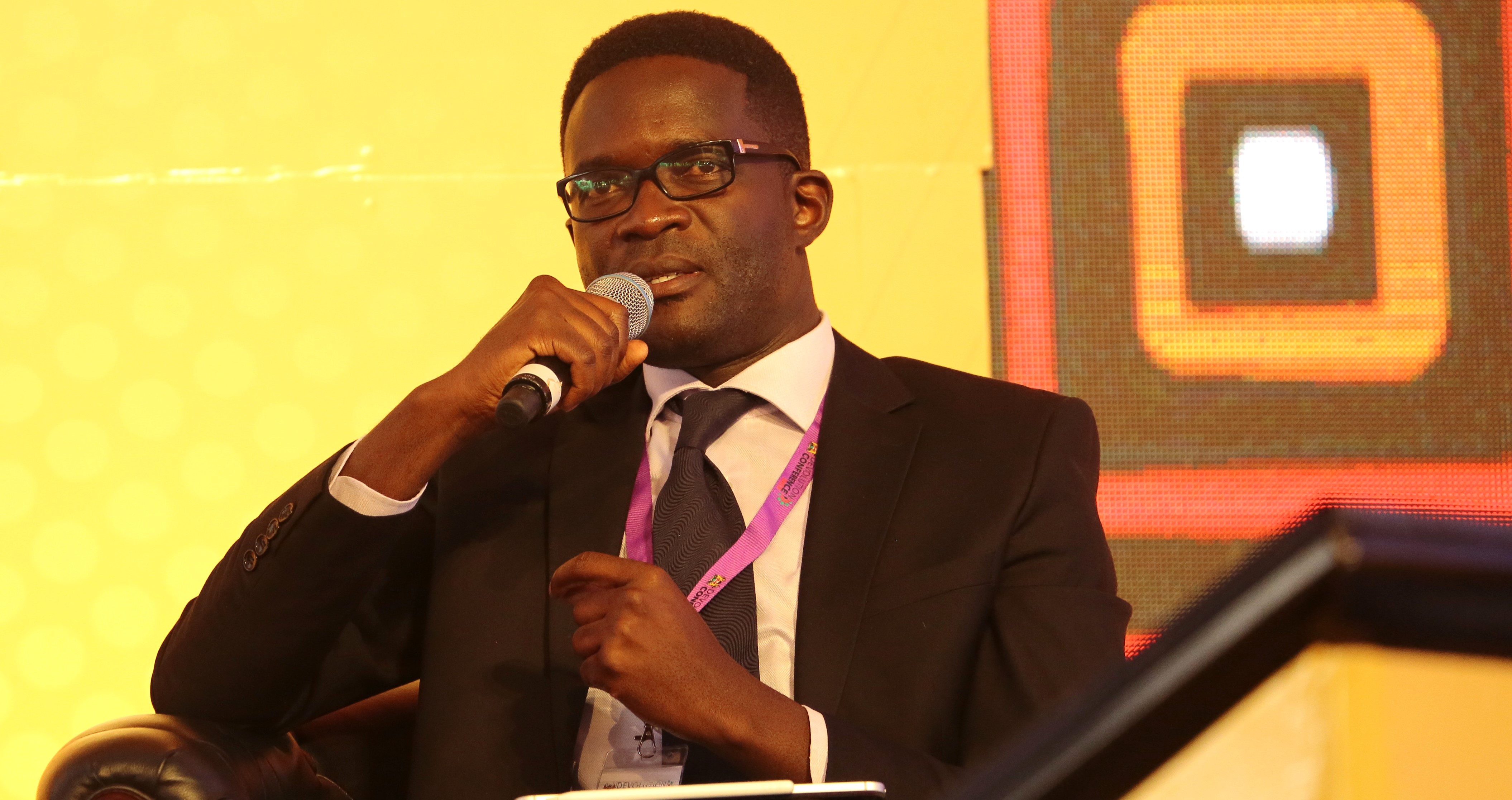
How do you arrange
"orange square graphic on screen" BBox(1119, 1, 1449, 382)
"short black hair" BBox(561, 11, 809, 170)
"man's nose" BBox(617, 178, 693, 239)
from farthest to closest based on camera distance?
"orange square graphic on screen" BBox(1119, 1, 1449, 382), "short black hair" BBox(561, 11, 809, 170), "man's nose" BBox(617, 178, 693, 239)

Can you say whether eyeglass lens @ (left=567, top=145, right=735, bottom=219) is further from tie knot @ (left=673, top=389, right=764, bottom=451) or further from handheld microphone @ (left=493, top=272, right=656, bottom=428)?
tie knot @ (left=673, top=389, right=764, bottom=451)

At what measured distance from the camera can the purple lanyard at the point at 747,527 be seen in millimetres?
1521

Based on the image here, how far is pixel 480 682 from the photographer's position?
5.09ft

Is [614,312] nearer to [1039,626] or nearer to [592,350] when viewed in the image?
[592,350]

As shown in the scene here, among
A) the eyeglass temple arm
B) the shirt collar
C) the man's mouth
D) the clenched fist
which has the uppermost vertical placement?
the eyeglass temple arm

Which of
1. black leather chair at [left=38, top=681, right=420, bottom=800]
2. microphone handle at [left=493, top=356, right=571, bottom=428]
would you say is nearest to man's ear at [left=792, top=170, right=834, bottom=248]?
microphone handle at [left=493, top=356, right=571, bottom=428]

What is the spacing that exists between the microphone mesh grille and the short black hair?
318 mm

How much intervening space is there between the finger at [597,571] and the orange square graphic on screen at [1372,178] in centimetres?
163

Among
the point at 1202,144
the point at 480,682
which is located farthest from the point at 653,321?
the point at 1202,144

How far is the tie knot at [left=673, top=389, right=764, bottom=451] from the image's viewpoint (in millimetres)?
1649

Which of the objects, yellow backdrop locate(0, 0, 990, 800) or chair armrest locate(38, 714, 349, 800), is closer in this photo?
chair armrest locate(38, 714, 349, 800)

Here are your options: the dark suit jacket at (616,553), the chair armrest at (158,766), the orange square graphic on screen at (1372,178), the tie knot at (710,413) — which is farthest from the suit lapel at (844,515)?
the orange square graphic on screen at (1372,178)

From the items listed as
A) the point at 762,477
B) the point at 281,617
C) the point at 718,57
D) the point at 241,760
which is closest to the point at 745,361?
the point at 762,477

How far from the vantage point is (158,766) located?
54.7 inches
